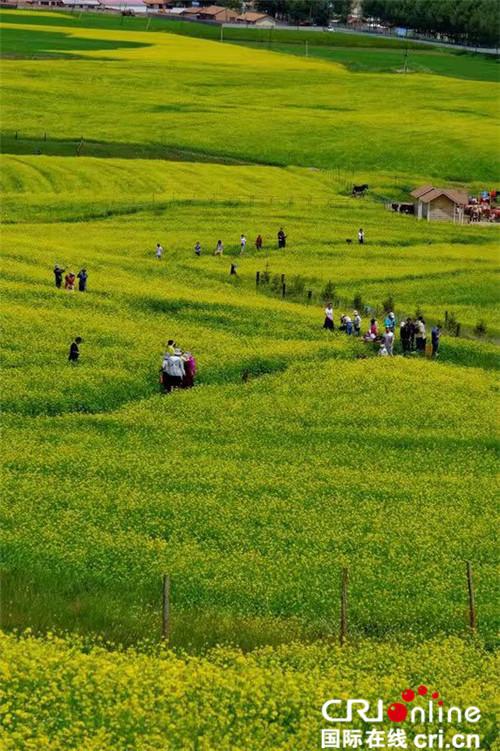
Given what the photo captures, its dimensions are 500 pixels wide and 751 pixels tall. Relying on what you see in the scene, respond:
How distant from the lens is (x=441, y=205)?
94.4 meters

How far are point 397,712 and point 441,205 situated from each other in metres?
71.9

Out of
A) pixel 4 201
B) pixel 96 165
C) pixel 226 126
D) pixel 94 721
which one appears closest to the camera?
pixel 94 721

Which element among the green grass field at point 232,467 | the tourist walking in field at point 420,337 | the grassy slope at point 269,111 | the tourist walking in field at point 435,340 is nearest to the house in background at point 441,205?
the green grass field at point 232,467

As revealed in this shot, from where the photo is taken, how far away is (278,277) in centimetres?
7100

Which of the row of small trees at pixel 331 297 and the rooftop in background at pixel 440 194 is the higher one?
the rooftop in background at pixel 440 194

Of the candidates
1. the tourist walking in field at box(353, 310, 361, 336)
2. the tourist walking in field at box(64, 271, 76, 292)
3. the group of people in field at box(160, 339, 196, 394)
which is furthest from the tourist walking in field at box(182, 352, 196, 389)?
the tourist walking in field at box(64, 271, 76, 292)

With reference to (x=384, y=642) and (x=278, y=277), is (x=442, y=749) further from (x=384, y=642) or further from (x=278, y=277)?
(x=278, y=277)

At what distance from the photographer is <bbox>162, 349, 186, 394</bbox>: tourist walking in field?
1943 inches

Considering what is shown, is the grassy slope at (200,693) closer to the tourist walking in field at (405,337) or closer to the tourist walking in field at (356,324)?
the tourist walking in field at (405,337)

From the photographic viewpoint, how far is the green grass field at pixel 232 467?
27.2m

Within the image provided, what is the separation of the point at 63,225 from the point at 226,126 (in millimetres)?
48002

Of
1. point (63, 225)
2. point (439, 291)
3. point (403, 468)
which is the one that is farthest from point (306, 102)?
point (403, 468)

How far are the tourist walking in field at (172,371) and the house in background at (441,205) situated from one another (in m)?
48.2

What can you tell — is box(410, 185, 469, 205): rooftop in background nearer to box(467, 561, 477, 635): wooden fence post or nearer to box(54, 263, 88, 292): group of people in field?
box(54, 263, 88, 292): group of people in field
